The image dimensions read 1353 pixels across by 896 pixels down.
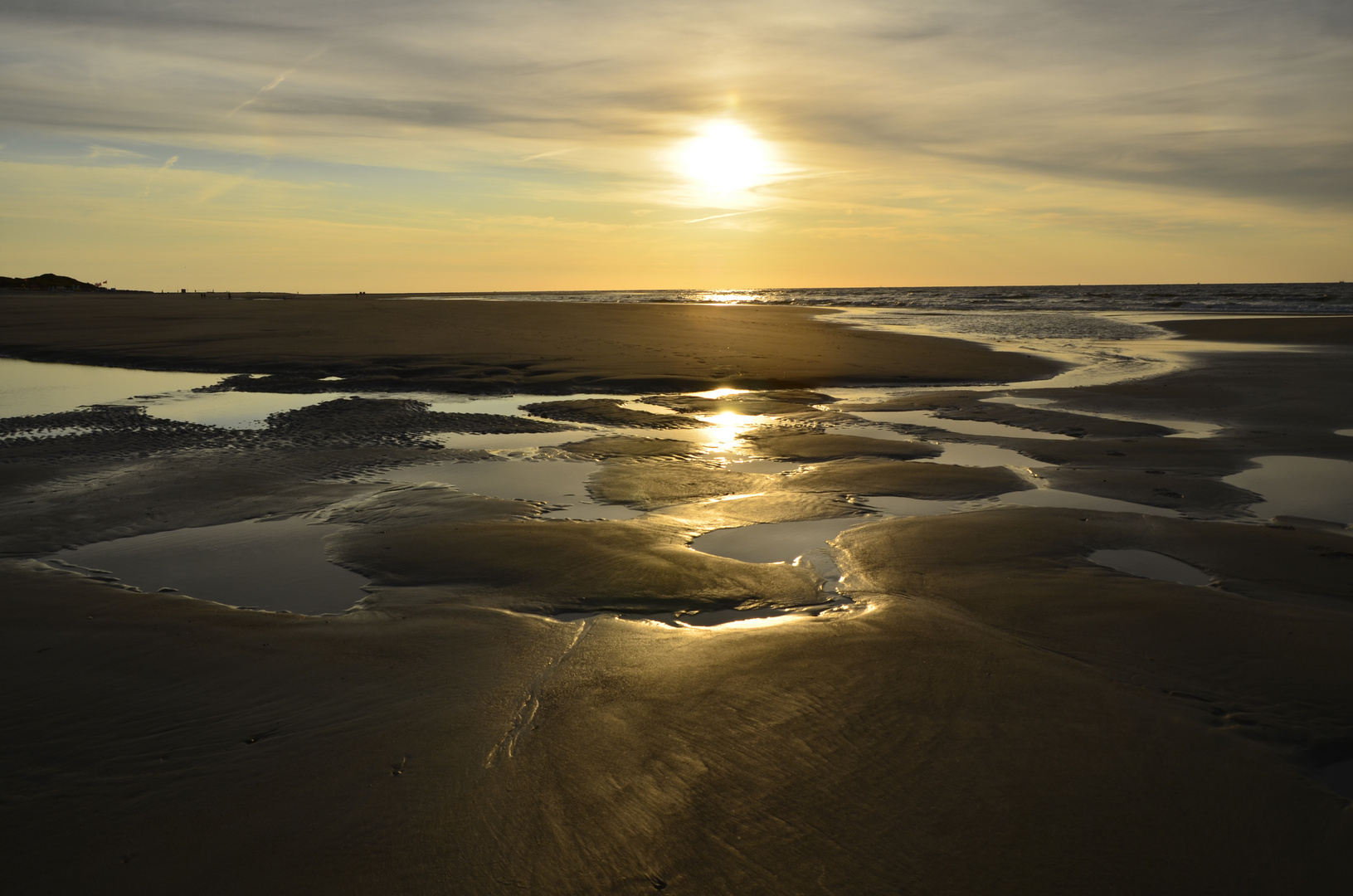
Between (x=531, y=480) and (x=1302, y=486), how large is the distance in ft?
29.1

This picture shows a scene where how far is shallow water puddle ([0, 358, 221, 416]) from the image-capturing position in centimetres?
1369

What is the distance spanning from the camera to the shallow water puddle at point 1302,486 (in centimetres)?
803

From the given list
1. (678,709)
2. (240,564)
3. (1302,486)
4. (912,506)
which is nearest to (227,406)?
(240,564)

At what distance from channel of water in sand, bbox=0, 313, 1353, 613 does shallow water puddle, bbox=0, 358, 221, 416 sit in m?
0.04

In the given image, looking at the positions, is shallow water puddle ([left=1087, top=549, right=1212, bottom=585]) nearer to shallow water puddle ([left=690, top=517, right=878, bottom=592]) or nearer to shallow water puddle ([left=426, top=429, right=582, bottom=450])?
shallow water puddle ([left=690, top=517, right=878, bottom=592])

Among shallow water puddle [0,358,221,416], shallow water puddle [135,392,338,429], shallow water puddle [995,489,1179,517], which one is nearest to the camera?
shallow water puddle [995,489,1179,517]

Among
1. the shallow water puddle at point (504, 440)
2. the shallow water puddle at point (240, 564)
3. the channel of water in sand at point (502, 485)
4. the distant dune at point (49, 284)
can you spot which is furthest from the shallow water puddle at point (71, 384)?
the distant dune at point (49, 284)

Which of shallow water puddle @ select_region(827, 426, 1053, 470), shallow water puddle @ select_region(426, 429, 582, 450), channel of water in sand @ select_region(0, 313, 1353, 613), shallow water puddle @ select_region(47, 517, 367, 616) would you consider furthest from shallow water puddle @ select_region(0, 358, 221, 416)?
shallow water puddle @ select_region(827, 426, 1053, 470)

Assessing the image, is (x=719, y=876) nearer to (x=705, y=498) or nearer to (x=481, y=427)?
(x=705, y=498)

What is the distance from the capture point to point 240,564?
6.45 metres

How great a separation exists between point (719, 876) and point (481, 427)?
10212 mm

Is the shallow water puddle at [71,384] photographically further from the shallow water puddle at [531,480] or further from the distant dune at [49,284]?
the distant dune at [49,284]

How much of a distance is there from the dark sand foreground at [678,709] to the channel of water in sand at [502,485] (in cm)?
32

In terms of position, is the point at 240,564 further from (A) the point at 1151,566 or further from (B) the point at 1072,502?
(B) the point at 1072,502
